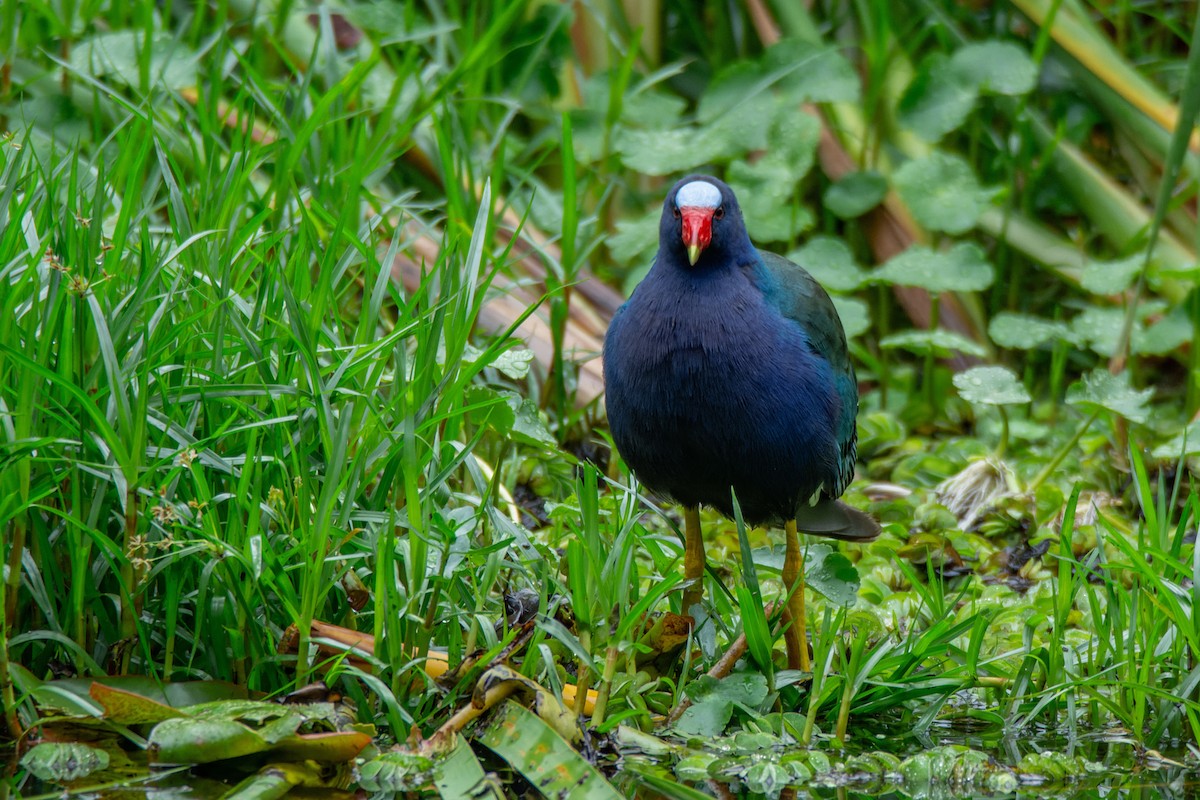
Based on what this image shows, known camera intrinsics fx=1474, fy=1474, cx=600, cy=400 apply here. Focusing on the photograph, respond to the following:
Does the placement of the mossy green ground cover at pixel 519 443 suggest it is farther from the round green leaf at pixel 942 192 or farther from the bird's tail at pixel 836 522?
the bird's tail at pixel 836 522

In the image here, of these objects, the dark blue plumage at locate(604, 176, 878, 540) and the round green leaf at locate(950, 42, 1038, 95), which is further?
the round green leaf at locate(950, 42, 1038, 95)

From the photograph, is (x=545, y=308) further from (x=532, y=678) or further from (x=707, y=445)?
(x=532, y=678)

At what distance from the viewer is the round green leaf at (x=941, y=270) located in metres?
4.31

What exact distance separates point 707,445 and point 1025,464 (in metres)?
1.63

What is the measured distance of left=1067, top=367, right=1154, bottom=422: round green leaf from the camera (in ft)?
12.0

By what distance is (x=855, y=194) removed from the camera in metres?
4.70

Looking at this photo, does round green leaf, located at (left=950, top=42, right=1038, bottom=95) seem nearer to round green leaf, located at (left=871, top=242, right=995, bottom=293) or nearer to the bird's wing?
round green leaf, located at (left=871, top=242, right=995, bottom=293)

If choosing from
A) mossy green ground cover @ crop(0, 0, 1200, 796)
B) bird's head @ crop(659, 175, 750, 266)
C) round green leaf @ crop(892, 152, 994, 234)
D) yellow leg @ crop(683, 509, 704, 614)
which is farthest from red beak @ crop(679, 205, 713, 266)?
round green leaf @ crop(892, 152, 994, 234)

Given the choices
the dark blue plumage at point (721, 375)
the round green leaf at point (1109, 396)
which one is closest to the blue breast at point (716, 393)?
the dark blue plumage at point (721, 375)

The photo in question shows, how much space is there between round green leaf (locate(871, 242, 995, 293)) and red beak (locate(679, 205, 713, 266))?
1704mm

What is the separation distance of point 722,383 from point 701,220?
32 cm

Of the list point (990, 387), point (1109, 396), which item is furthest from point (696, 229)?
point (1109, 396)

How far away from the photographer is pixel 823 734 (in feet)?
8.21

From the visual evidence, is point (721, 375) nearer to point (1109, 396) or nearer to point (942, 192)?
point (1109, 396)
